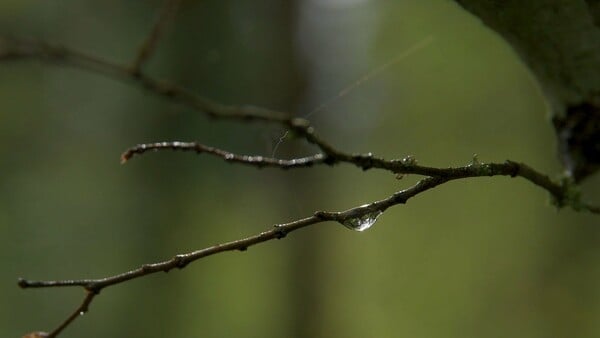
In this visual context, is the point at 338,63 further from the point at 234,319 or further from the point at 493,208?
the point at 234,319

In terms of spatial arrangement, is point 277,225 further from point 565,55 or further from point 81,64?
point 565,55

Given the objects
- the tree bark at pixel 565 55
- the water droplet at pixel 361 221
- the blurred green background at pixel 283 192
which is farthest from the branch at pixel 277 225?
the blurred green background at pixel 283 192

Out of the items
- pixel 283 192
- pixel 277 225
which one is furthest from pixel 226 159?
pixel 283 192

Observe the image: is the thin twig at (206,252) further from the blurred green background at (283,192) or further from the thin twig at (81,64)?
the blurred green background at (283,192)

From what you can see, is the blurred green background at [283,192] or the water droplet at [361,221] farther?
the blurred green background at [283,192]

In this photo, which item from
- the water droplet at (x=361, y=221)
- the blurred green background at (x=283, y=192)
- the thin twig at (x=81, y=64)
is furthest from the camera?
the blurred green background at (x=283, y=192)

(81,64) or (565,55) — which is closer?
(81,64)

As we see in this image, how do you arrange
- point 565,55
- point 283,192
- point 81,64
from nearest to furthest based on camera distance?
point 81,64 < point 565,55 < point 283,192

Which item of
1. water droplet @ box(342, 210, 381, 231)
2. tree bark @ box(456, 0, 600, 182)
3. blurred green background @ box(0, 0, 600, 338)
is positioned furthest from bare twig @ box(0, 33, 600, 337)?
blurred green background @ box(0, 0, 600, 338)

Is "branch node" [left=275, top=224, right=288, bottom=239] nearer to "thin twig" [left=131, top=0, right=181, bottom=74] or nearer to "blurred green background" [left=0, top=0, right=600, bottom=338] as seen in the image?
"thin twig" [left=131, top=0, right=181, bottom=74]

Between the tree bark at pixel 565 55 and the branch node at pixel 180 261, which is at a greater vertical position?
the tree bark at pixel 565 55
